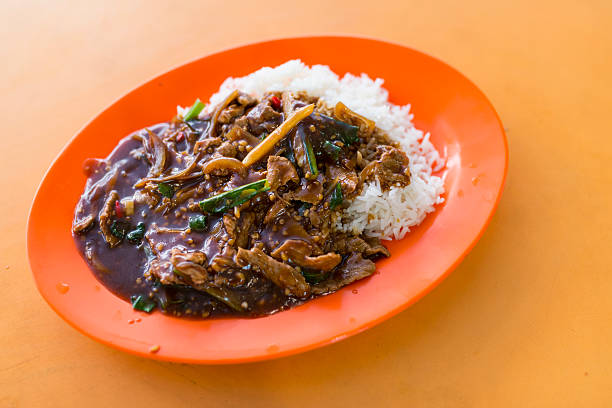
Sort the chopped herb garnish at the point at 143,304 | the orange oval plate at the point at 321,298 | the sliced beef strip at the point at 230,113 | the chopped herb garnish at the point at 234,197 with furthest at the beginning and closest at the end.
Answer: the sliced beef strip at the point at 230,113 < the chopped herb garnish at the point at 234,197 < the chopped herb garnish at the point at 143,304 < the orange oval plate at the point at 321,298

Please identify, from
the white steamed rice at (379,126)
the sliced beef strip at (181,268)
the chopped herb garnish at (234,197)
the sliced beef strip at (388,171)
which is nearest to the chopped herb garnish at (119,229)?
the sliced beef strip at (181,268)

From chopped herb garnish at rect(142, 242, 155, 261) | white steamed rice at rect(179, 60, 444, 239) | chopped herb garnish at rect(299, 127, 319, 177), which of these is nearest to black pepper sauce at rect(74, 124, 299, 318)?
chopped herb garnish at rect(142, 242, 155, 261)

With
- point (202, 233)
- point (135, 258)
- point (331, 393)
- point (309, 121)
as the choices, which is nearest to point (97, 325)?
point (135, 258)

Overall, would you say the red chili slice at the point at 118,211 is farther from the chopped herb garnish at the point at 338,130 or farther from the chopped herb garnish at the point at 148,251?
the chopped herb garnish at the point at 338,130

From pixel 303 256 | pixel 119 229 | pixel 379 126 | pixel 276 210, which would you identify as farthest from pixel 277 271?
pixel 379 126

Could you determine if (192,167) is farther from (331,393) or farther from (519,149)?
(519,149)

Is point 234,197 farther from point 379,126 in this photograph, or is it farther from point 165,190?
point 379,126

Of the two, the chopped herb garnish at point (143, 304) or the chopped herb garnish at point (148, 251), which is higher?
the chopped herb garnish at point (148, 251)

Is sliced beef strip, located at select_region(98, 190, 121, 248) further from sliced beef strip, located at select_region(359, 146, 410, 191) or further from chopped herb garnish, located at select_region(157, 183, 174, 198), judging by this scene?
sliced beef strip, located at select_region(359, 146, 410, 191)
